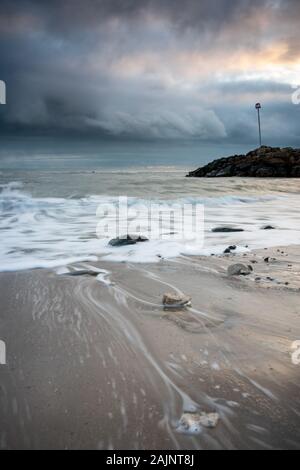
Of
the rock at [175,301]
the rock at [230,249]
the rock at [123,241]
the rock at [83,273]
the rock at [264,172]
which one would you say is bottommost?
the rock at [175,301]

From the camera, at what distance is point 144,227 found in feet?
26.1

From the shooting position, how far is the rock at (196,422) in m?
1.57

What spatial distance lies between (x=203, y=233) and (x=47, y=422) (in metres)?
5.52

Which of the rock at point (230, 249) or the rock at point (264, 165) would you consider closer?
the rock at point (230, 249)

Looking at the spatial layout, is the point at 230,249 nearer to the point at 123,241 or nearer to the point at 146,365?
the point at 123,241

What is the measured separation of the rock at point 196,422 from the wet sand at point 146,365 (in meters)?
0.03

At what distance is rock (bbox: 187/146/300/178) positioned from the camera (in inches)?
1499

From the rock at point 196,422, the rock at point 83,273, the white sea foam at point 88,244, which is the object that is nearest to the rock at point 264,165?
the white sea foam at point 88,244

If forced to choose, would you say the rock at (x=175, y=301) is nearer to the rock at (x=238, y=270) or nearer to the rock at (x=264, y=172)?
the rock at (x=238, y=270)

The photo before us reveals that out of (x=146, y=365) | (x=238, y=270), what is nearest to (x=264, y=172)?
(x=238, y=270)

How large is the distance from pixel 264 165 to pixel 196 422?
133 ft
